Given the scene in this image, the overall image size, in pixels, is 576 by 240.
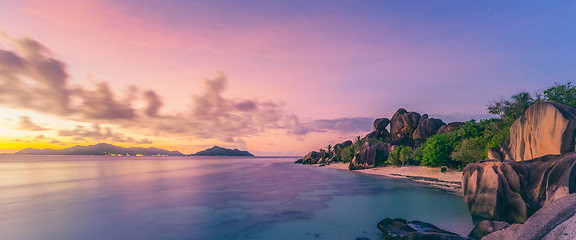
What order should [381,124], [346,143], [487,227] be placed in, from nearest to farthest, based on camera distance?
[487,227] → [381,124] → [346,143]

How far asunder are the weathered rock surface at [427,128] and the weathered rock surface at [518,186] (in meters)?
61.0

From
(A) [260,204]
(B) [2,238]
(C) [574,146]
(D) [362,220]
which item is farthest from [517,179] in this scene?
(B) [2,238]

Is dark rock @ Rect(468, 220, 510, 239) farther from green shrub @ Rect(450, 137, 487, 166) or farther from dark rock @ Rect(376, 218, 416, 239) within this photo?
green shrub @ Rect(450, 137, 487, 166)

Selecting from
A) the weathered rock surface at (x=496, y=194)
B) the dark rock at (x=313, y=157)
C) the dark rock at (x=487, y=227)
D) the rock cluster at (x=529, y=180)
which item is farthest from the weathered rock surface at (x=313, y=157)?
the dark rock at (x=487, y=227)

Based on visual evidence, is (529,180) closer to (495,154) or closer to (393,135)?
(495,154)

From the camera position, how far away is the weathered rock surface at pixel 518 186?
33.5ft

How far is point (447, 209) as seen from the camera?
17469 millimetres

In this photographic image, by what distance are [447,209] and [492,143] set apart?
14.8 metres

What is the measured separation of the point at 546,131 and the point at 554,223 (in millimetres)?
11506

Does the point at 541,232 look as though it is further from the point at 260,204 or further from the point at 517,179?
the point at 260,204

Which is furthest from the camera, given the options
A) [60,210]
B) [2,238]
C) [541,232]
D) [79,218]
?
[60,210]

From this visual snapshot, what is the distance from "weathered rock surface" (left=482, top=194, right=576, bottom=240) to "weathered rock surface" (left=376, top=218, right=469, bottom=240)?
2704 mm

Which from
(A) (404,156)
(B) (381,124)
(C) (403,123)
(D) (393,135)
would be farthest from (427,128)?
(A) (404,156)

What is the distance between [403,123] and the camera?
3056 inches
